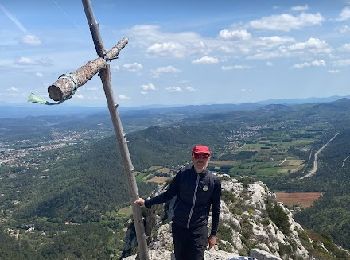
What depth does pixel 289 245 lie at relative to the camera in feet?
102

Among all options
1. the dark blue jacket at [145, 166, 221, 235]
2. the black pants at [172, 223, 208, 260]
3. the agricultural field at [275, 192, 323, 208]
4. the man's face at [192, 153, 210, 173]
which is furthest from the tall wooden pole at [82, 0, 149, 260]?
the agricultural field at [275, 192, 323, 208]

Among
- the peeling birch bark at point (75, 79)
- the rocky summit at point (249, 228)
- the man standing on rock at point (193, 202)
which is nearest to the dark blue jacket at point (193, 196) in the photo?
the man standing on rock at point (193, 202)

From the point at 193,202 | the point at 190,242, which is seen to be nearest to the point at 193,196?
the point at 193,202

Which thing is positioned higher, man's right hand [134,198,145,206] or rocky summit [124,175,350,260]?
man's right hand [134,198,145,206]

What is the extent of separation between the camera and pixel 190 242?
10.1 m

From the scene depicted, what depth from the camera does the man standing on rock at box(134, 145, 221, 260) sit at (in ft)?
32.2

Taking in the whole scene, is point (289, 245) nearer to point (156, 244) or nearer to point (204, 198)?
point (156, 244)

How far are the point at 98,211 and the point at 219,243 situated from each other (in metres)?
164

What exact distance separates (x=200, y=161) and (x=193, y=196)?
83 cm

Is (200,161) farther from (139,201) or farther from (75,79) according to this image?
(75,79)

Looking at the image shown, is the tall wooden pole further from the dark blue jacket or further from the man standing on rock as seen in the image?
the dark blue jacket

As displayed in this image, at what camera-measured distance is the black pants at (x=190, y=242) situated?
10.1 meters

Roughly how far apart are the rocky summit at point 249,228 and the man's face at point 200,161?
9.96 m

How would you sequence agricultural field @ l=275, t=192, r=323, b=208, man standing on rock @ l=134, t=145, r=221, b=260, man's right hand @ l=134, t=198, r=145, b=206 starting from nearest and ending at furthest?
man standing on rock @ l=134, t=145, r=221, b=260 < man's right hand @ l=134, t=198, r=145, b=206 < agricultural field @ l=275, t=192, r=323, b=208
